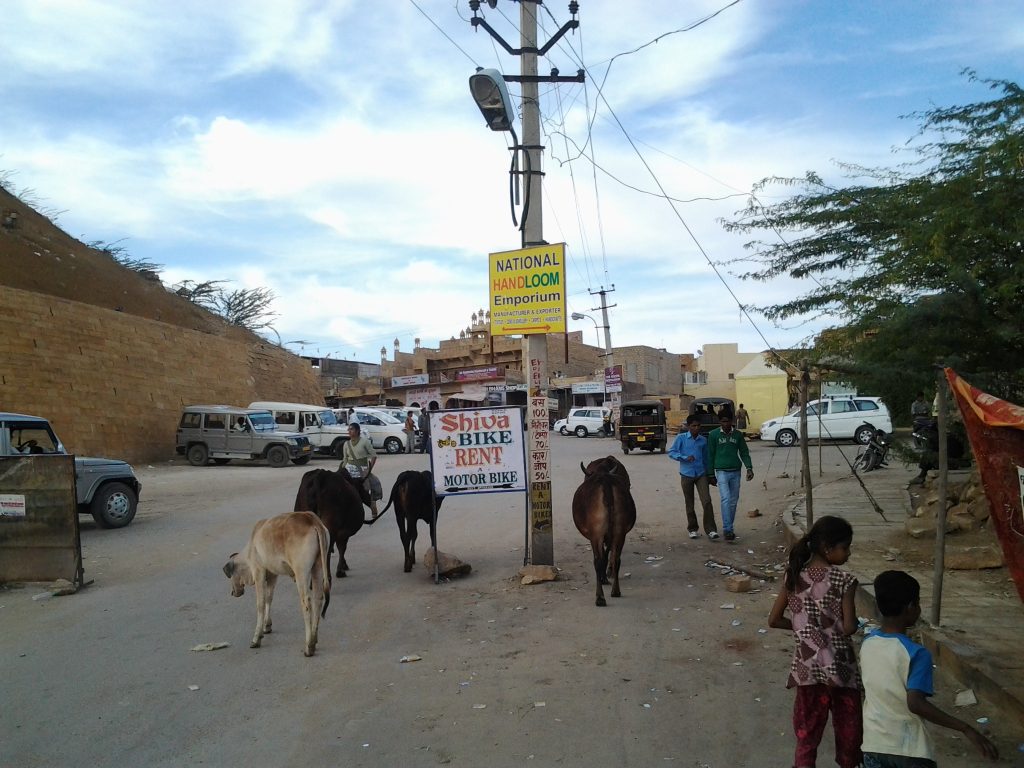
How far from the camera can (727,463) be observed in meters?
10.7

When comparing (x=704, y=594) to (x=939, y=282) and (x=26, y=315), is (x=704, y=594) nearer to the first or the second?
(x=939, y=282)

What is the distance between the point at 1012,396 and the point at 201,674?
318 inches

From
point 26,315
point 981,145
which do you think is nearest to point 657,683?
point 981,145

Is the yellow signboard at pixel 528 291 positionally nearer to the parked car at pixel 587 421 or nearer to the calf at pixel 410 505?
the calf at pixel 410 505

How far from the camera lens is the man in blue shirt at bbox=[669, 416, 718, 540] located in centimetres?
1096

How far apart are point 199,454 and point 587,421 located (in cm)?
2214

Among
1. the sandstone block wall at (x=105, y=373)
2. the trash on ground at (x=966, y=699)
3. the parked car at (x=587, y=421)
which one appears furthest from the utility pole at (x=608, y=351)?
the trash on ground at (x=966, y=699)

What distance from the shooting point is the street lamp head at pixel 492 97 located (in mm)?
9305

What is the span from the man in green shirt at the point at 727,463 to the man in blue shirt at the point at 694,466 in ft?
0.39

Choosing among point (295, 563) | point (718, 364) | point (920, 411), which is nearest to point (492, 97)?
point (295, 563)

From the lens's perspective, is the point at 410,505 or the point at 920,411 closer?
the point at 410,505

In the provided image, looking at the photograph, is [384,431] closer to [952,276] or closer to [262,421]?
[262,421]

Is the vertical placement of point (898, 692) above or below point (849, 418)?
below

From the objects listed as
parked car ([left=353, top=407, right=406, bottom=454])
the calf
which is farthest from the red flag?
parked car ([left=353, top=407, right=406, bottom=454])
